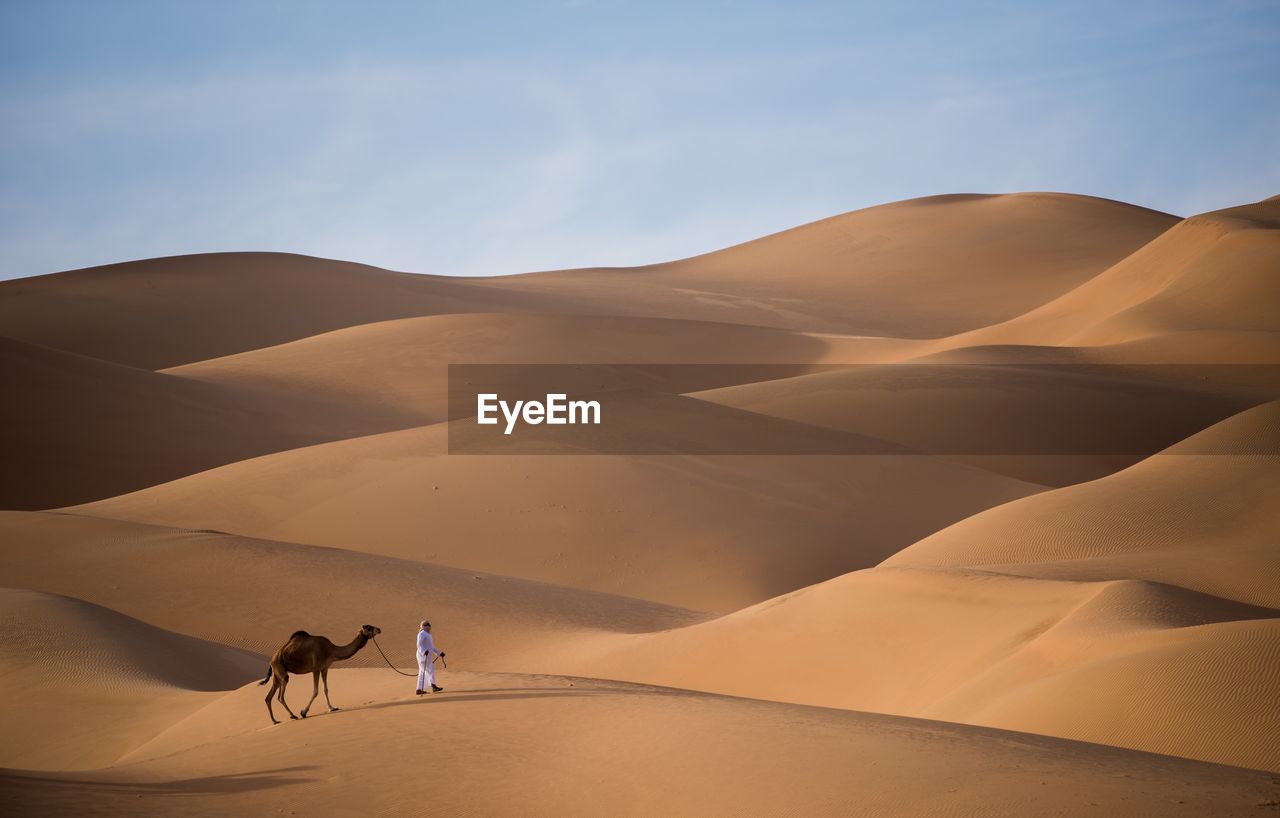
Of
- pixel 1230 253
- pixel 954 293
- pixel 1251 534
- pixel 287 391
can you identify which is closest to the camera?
pixel 1251 534

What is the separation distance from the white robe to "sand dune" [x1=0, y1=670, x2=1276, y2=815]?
0.21 metres

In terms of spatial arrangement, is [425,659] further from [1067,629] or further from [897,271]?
[897,271]

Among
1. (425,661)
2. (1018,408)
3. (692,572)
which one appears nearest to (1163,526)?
(692,572)

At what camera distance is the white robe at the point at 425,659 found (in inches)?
435

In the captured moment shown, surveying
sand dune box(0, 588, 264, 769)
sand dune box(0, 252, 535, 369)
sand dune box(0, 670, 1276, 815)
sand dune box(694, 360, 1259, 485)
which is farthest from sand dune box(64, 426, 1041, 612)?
sand dune box(0, 252, 535, 369)

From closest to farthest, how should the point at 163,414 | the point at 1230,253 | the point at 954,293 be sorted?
the point at 163,414, the point at 1230,253, the point at 954,293

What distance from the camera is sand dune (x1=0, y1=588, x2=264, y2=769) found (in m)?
13.4

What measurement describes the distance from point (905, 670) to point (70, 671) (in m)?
10.6

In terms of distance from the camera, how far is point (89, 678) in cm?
1523

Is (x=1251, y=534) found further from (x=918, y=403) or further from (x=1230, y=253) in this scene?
(x=1230, y=253)

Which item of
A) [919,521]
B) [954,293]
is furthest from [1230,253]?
[954,293]

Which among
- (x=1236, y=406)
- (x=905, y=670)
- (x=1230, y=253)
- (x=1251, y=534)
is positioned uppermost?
(x=1230, y=253)

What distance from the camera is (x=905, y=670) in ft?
51.3

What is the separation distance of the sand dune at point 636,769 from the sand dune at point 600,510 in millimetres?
14700
